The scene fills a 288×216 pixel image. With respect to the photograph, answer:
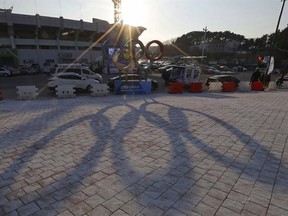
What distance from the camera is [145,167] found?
4.50 m

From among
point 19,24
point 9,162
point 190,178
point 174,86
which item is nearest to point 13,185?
point 9,162

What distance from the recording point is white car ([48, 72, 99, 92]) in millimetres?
16859

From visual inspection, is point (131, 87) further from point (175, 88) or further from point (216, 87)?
point (216, 87)

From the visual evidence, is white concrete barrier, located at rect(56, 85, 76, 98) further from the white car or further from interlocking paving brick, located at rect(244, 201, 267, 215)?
interlocking paving brick, located at rect(244, 201, 267, 215)

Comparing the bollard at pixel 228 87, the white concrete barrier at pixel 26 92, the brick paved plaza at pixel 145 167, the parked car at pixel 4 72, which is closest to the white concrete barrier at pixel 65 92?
the white concrete barrier at pixel 26 92

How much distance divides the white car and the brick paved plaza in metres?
9.08

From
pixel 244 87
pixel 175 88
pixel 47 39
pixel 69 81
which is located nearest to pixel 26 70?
pixel 47 39

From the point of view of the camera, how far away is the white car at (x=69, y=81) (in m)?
16.9


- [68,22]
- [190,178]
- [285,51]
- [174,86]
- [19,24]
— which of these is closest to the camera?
[190,178]

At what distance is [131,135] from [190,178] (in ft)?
9.08

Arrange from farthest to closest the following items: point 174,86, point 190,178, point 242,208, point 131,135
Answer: point 174,86
point 131,135
point 190,178
point 242,208

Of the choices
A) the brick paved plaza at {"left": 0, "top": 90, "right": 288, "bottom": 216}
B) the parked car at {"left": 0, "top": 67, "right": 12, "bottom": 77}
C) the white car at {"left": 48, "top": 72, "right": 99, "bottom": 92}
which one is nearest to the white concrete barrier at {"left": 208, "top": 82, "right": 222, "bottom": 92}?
the white car at {"left": 48, "top": 72, "right": 99, "bottom": 92}

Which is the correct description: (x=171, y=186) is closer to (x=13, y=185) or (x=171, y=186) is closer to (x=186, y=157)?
(x=186, y=157)

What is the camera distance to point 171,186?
→ 3795 millimetres
